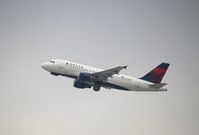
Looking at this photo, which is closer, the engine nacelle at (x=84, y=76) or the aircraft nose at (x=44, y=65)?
the engine nacelle at (x=84, y=76)

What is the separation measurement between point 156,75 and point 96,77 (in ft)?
46.6

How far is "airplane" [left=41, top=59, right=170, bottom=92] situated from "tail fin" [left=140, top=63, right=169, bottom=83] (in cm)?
175

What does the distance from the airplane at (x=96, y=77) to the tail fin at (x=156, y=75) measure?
5.73 ft

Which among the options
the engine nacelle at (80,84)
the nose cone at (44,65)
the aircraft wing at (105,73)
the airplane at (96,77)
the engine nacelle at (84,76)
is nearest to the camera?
the engine nacelle at (84,76)

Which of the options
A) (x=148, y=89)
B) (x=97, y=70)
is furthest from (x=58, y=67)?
(x=148, y=89)

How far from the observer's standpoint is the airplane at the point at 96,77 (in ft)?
245

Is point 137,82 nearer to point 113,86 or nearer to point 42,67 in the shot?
point 113,86

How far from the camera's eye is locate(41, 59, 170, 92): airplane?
74.7 m

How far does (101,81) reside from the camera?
7669 cm

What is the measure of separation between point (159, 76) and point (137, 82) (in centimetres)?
692

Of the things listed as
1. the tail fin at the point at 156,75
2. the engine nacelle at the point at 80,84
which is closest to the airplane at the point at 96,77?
the engine nacelle at the point at 80,84

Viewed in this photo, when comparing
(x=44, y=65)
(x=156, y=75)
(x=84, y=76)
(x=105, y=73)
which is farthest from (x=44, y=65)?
(x=156, y=75)

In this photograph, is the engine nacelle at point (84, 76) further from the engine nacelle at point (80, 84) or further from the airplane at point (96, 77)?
the engine nacelle at point (80, 84)

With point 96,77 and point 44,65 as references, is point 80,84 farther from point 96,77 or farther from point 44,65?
point 44,65
